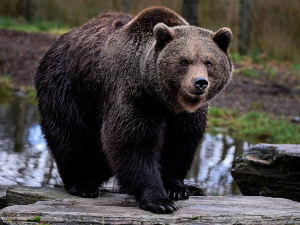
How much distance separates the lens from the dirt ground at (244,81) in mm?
12070

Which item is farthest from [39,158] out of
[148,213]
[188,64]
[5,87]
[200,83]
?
[5,87]

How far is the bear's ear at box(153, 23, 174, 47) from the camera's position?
16.1 feet

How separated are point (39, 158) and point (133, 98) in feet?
11.6

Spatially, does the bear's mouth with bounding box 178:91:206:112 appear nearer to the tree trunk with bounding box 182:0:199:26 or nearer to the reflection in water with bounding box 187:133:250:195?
the reflection in water with bounding box 187:133:250:195

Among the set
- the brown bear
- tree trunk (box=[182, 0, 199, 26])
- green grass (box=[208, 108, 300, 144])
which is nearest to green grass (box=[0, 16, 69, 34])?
tree trunk (box=[182, 0, 199, 26])

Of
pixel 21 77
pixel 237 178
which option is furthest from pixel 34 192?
pixel 21 77

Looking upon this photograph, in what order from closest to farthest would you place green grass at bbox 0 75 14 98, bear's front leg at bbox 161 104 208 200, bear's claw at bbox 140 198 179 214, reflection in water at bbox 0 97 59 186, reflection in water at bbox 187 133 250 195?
bear's claw at bbox 140 198 179 214, bear's front leg at bbox 161 104 208 200, reflection in water at bbox 0 97 59 186, reflection in water at bbox 187 133 250 195, green grass at bbox 0 75 14 98

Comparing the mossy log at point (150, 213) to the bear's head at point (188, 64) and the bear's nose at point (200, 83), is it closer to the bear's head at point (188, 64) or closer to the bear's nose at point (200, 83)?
the bear's head at point (188, 64)

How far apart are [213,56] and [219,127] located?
19.7 ft

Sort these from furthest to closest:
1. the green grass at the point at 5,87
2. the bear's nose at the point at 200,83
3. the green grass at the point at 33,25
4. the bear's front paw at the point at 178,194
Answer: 1. the green grass at the point at 33,25
2. the green grass at the point at 5,87
3. the bear's front paw at the point at 178,194
4. the bear's nose at the point at 200,83

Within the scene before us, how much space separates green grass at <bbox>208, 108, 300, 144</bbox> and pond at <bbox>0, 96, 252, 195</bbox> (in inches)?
18.2

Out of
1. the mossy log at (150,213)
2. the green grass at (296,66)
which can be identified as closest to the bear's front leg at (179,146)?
the mossy log at (150,213)

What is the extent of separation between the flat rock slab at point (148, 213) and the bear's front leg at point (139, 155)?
0.58 ft

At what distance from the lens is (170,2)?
Answer: 19.2 metres
